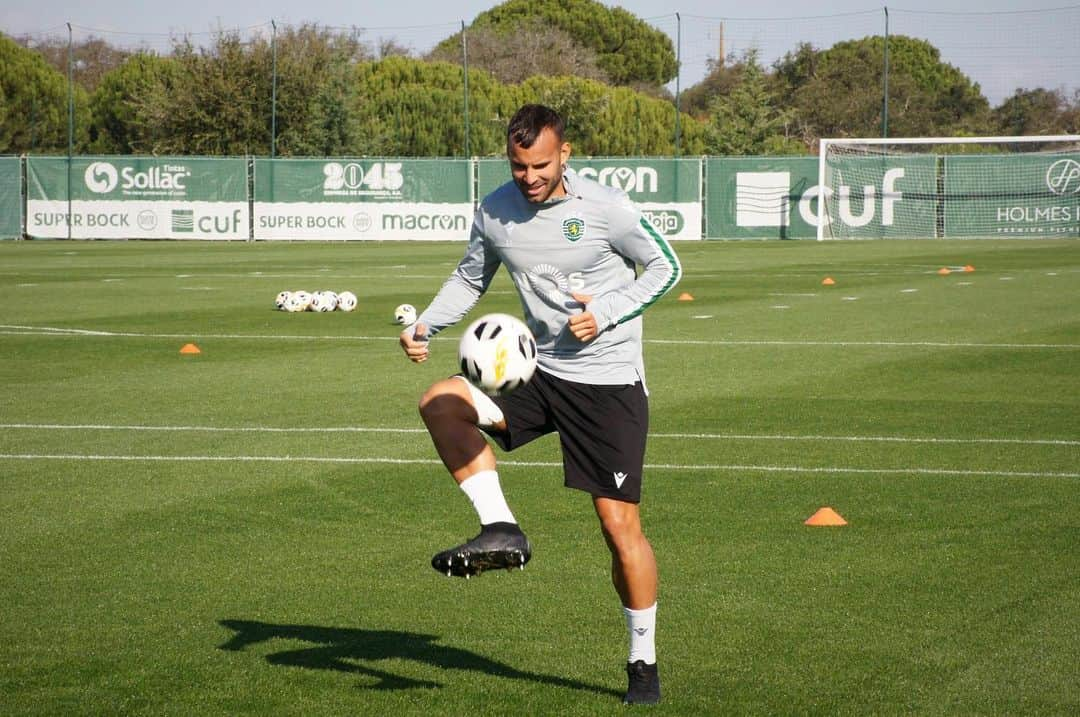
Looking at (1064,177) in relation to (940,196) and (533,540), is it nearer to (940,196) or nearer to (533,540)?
(940,196)

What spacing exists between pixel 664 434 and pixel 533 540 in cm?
384

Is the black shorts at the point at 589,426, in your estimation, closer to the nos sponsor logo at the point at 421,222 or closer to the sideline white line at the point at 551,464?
the sideline white line at the point at 551,464

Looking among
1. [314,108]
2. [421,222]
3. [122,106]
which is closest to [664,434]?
[421,222]

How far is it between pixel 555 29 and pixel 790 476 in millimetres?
99465

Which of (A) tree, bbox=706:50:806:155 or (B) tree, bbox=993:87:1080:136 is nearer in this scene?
(A) tree, bbox=706:50:806:155

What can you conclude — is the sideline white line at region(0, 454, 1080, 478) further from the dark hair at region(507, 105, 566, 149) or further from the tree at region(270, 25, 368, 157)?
the tree at region(270, 25, 368, 157)

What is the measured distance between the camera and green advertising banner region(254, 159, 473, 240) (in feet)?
161

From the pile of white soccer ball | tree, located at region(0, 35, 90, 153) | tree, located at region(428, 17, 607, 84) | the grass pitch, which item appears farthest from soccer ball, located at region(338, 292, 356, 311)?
tree, located at region(428, 17, 607, 84)

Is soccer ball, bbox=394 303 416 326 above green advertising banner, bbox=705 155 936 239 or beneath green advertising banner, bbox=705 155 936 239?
beneath

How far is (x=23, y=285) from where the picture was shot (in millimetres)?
29281

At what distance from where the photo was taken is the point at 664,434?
11977 millimetres

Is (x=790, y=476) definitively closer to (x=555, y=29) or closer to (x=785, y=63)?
(x=785, y=63)

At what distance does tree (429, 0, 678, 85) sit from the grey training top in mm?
107441

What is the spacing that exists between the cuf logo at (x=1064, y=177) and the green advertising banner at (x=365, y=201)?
1757 centimetres
